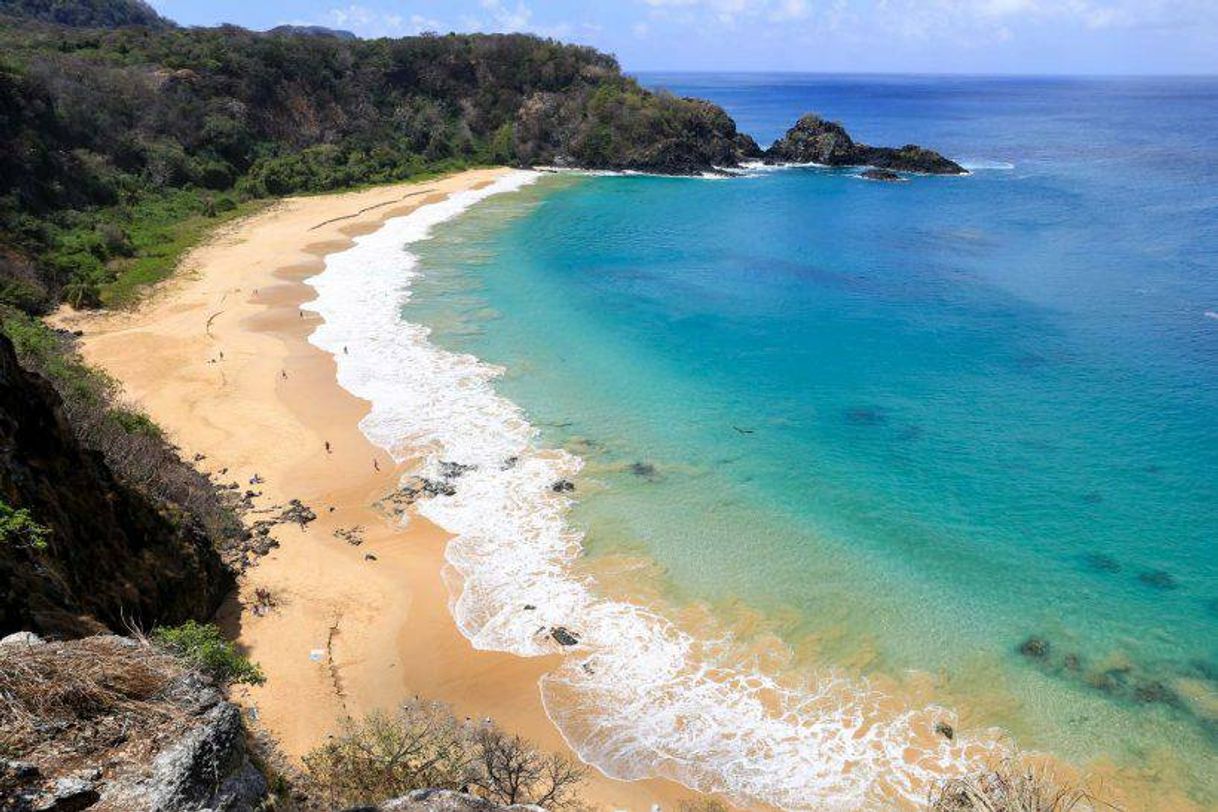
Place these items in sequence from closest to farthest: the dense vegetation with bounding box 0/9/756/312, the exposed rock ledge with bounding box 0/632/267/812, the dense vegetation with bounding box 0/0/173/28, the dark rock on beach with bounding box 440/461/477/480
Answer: the exposed rock ledge with bounding box 0/632/267/812 < the dark rock on beach with bounding box 440/461/477/480 < the dense vegetation with bounding box 0/9/756/312 < the dense vegetation with bounding box 0/0/173/28

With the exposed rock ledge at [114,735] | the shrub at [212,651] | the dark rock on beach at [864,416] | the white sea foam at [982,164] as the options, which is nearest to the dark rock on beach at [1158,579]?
the dark rock on beach at [864,416]

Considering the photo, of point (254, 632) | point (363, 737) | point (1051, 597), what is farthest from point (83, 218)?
point (1051, 597)

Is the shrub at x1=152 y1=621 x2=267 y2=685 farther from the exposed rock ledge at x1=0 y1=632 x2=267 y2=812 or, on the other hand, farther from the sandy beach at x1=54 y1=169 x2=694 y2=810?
the exposed rock ledge at x1=0 y1=632 x2=267 y2=812

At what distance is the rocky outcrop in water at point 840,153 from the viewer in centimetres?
9022

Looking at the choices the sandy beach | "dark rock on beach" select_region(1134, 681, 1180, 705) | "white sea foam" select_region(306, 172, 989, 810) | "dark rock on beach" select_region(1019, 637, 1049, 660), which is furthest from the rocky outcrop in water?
"dark rock on beach" select_region(1134, 681, 1180, 705)

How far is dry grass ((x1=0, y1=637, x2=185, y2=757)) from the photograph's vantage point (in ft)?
22.0

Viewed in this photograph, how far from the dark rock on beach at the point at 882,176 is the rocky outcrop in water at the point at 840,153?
14.6 ft

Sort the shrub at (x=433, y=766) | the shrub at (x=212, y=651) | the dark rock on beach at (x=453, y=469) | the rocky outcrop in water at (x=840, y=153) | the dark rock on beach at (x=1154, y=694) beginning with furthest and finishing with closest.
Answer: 1. the rocky outcrop in water at (x=840, y=153)
2. the dark rock on beach at (x=453, y=469)
3. the dark rock on beach at (x=1154, y=694)
4. the shrub at (x=212, y=651)
5. the shrub at (x=433, y=766)

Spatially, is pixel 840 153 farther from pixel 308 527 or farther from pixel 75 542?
pixel 75 542

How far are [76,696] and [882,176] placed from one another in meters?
93.0

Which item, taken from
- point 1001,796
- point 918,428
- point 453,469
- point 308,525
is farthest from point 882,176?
point 1001,796

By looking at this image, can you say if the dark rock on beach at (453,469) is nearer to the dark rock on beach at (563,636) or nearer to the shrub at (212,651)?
the dark rock on beach at (563,636)

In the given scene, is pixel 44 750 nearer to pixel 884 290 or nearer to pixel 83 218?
pixel 884 290

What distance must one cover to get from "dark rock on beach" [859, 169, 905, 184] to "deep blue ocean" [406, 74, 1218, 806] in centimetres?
2167
